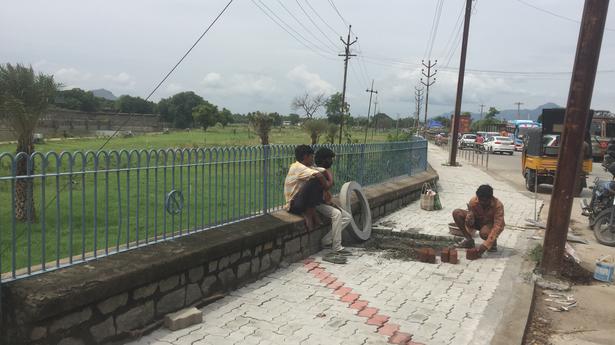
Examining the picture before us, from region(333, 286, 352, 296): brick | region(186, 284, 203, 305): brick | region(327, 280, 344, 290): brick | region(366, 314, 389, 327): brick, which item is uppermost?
region(186, 284, 203, 305): brick

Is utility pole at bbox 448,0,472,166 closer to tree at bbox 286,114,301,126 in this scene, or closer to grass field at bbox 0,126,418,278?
grass field at bbox 0,126,418,278

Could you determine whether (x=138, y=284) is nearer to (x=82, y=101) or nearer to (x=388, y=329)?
(x=388, y=329)

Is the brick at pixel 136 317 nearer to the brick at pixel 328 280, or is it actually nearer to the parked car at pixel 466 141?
the brick at pixel 328 280

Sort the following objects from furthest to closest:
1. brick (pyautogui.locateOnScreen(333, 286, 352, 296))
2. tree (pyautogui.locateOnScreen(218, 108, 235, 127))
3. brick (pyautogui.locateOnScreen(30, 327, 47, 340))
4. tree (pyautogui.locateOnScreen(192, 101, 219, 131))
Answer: tree (pyautogui.locateOnScreen(218, 108, 235, 127)), tree (pyautogui.locateOnScreen(192, 101, 219, 131)), brick (pyautogui.locateOnScreen(333, 286, 352, 296)), brick (pyautogui.locateOnScreen(30, 327, 47, 340))

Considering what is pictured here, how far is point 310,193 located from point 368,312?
2.06 metres

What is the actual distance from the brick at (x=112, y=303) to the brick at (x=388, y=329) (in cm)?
204

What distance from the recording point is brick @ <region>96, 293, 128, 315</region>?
11.3 feet

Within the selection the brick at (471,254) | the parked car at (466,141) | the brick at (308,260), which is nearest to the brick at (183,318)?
the brick at (308,260)

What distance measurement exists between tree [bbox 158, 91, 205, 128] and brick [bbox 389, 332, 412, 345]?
330ft

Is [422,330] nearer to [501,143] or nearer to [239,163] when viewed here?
[239,163]

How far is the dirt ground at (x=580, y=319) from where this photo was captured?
4.40m

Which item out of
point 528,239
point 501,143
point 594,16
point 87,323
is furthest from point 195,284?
point 501,143

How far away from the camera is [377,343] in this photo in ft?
12.7

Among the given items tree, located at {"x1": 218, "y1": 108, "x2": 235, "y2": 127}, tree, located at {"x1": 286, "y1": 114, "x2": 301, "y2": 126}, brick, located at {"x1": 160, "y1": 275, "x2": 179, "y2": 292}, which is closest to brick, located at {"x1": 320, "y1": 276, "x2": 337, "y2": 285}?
brick, located at {"x1": 160, "y1": 275, "x2": 179, "y2": 292}
